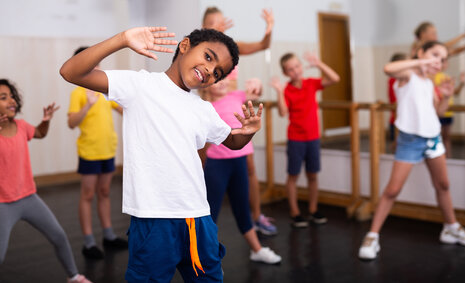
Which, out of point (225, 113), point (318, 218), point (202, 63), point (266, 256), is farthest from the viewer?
point (318, 218)

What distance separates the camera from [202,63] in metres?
1.52

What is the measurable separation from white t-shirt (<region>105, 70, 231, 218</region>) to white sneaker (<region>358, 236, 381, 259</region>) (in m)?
1.91

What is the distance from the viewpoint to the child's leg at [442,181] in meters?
3.24

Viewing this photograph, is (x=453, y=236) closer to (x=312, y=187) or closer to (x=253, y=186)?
(x=312, y=187)

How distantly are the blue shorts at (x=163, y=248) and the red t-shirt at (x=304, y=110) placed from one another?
2.54 metres

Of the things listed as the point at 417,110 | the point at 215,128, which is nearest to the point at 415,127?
the point at 417,110

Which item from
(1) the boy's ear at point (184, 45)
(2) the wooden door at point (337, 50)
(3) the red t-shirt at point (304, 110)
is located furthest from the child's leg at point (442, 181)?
(2) the wooden door at point (337, 50)

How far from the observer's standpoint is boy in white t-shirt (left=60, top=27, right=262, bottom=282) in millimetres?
1509

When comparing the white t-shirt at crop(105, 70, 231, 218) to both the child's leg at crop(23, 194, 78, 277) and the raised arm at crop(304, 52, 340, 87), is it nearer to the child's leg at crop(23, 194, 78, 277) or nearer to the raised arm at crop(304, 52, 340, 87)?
the child's leg at crop(23, 194, 78, 277)

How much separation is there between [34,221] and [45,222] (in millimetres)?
50

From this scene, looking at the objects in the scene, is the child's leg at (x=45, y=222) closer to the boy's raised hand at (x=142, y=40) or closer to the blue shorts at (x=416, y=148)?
the boy's raised hand at (x=142, y=40)

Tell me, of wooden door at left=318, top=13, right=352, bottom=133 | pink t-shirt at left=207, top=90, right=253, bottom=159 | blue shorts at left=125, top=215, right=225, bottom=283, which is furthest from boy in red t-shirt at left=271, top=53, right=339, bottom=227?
blue shorts at left=125, top=215, right=225, bottom=283

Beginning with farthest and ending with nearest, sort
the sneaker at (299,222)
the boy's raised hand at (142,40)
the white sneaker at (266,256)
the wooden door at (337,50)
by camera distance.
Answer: the wooden door at (337,50)
the sneaker at (299,222)
the white sneaker at (266,256)
the boy's raised hand at (142,40)

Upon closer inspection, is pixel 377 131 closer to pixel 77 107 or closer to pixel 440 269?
pixel 440 269
